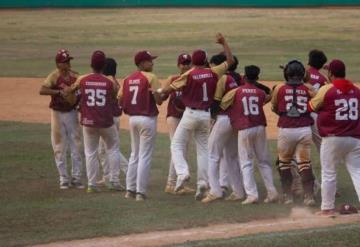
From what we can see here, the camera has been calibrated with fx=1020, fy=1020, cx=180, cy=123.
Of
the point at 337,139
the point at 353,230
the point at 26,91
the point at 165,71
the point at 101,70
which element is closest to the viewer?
the point at 353,230

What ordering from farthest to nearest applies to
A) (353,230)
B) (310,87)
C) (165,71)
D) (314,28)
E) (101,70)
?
(314,28)
(165,71)
(101,70)
(310,87)
(353,230)

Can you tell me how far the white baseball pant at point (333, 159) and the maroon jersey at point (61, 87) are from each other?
3.83m

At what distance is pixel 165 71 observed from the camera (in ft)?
101

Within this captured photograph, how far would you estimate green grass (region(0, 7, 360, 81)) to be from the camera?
1335 inches

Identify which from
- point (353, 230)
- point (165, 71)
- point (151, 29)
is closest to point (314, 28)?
point (151, 29)

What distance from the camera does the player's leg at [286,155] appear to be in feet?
41.5

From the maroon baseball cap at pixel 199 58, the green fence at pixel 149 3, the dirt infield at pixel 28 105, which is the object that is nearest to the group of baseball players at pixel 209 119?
the maroon baseball cap at pixel 199 58

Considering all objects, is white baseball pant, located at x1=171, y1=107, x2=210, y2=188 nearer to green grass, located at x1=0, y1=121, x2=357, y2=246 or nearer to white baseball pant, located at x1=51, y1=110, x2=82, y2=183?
green grass, located at x1=0, y1=121, x2=357, y2=246

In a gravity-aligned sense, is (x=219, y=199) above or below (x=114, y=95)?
below

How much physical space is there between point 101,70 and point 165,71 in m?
17.1

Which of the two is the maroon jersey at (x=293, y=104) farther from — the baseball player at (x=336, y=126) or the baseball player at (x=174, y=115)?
the baseball player at (x=174, y=115)

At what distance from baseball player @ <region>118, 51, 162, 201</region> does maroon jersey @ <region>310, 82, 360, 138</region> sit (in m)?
2.28

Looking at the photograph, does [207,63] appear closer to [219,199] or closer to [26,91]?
[219,199]

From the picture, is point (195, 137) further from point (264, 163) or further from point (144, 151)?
point (264, 163)
